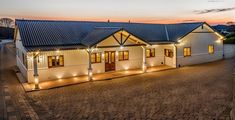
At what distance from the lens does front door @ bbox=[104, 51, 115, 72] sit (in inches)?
804

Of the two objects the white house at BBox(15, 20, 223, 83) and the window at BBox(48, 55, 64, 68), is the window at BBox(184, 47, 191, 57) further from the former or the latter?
the window at BBox(48, 55, 64, 68)

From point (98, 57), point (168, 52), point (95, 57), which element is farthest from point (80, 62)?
point (168, 52)

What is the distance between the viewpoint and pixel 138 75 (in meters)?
19.3

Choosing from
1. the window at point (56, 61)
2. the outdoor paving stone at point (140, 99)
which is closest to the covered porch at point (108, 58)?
the window at point (56, 61)

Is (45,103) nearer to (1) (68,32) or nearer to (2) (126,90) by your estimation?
(2) (126,90)

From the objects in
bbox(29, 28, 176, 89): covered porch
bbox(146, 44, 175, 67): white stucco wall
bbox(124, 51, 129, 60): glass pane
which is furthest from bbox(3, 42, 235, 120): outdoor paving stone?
bbox(146, 44, 175, 67): white stucco wall

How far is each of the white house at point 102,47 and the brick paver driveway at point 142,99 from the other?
2.98 metres

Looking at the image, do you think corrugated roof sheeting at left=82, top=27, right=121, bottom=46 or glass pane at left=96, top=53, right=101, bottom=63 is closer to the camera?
corrugated roof sheeting at left=82, top=27, right=121, bottom=46

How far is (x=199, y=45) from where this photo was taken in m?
24.8

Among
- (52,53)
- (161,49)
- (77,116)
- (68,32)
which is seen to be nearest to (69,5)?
(68,32)

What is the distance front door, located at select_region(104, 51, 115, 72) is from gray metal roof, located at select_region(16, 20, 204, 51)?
211 centimetres

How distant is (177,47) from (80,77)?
35.0ft

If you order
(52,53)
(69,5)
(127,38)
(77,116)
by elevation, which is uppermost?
→ (69,5)

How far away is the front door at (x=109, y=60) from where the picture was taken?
2042 centimetres
